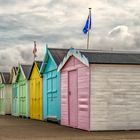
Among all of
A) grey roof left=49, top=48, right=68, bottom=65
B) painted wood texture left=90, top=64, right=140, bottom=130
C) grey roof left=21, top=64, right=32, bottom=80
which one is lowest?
painted wood texture left=90, top=64, right=140, bottom=130

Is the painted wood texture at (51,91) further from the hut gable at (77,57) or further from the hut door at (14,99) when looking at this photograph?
the hut door at (14,99)

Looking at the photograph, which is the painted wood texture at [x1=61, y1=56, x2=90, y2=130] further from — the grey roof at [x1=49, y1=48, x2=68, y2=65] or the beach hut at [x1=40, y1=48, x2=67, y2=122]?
the grey roof at [x1=49, y1=48, x2=68, y2=65]

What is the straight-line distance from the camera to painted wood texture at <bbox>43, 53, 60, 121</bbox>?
26359 mm

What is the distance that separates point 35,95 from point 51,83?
5.19 m

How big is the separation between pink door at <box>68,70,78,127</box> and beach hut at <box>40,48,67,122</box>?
8.52 feet

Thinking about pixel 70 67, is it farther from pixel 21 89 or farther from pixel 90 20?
pixel 21 89

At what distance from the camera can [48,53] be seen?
28328mm

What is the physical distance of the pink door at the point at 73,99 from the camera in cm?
2255

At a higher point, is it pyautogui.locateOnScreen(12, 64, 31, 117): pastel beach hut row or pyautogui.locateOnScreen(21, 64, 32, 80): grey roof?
pyautogui.locateOnScreen(21, 64, 32, 80): grey roof

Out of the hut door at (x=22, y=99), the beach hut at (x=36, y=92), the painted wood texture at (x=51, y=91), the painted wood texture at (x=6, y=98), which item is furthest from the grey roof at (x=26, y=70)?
the painted wood texture at (x=6, y=98)

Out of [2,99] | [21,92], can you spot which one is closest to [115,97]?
[21,92]

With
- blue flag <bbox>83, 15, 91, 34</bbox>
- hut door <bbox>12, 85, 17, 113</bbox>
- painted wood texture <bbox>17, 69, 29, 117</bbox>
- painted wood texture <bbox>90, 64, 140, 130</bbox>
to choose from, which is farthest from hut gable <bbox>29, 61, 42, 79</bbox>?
painted wood texture <bbox>90, 64, 140, 130</bbox>

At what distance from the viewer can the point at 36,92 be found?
3259 centimetres

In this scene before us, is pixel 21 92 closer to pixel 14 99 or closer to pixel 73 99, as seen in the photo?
pixel 14 99
